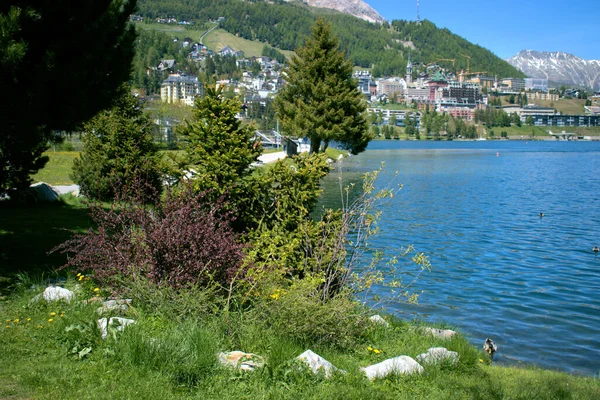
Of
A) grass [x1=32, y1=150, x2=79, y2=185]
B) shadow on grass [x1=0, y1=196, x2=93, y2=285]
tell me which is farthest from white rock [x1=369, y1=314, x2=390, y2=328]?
grass [x1=32, y1=150, x2=79, y2=185]

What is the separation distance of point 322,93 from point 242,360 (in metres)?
38.1

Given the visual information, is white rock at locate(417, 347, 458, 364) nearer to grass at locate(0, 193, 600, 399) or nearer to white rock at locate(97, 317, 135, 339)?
grass at locate(0, 193, 600, 399)

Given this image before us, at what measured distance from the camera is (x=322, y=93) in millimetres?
42250

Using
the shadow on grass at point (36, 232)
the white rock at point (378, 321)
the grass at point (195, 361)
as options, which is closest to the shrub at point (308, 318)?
the grass at point (195, 361)

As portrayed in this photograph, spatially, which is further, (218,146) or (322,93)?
(322,93)

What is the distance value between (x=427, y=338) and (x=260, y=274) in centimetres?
251

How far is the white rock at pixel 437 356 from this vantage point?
6230 millimetres

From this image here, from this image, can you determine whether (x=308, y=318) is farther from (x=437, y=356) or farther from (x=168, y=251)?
(x=168, y=251)

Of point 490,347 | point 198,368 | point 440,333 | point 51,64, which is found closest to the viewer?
point 198,368

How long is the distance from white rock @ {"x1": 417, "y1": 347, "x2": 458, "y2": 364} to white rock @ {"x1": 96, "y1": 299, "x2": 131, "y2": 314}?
147 inches

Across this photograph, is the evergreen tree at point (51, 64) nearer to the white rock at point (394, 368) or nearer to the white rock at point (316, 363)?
the white rock at point (316, 363)

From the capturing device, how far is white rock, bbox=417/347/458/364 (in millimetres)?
6230

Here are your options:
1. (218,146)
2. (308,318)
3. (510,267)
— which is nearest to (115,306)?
(308,318)

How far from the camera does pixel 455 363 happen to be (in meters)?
6.33
